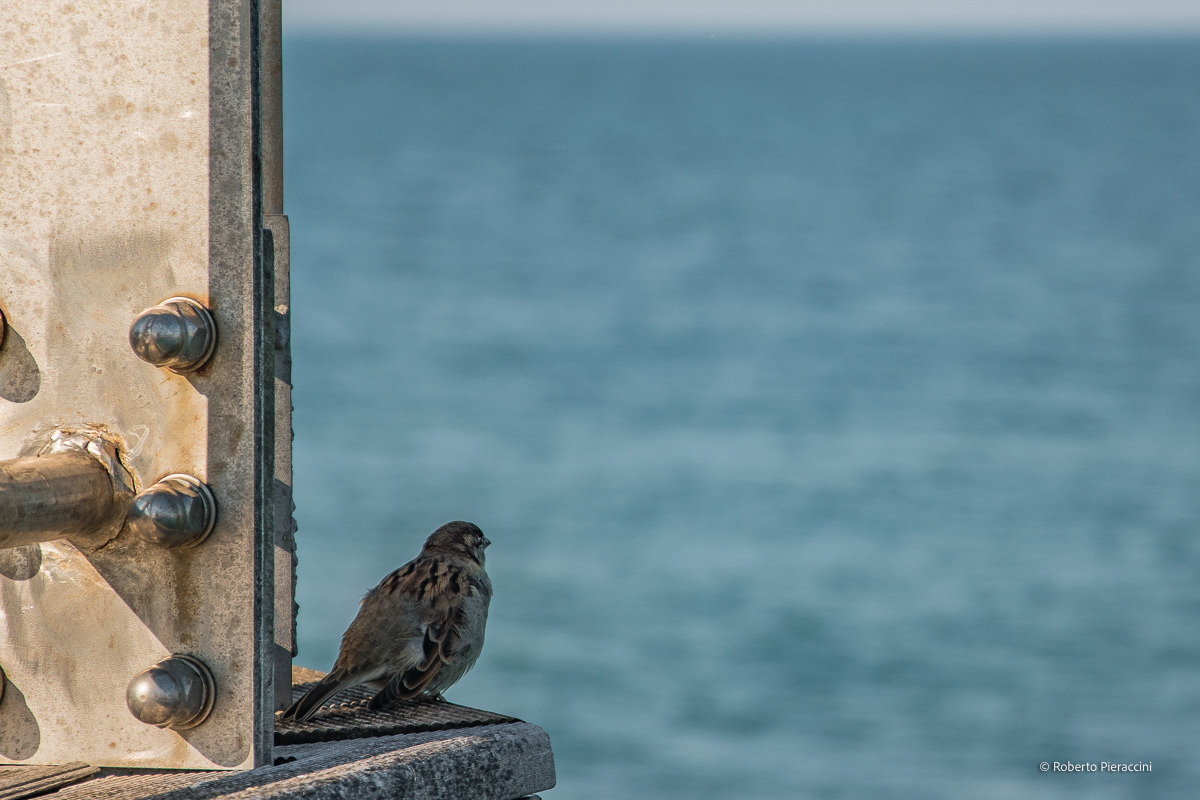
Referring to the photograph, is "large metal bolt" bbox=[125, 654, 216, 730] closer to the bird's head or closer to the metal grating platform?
the metal grating platform

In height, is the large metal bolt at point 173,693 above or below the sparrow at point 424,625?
below

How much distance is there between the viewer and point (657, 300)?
42.9 meters

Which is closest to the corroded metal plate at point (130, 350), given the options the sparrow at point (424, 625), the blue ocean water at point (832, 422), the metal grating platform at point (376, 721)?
the metal grating platform at point (376, 721)

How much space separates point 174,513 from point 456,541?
246cm

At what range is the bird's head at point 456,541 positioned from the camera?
14.0 ft

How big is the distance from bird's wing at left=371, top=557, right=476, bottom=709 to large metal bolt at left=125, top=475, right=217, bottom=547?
178 cm

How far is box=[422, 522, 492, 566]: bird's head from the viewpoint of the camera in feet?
14.0

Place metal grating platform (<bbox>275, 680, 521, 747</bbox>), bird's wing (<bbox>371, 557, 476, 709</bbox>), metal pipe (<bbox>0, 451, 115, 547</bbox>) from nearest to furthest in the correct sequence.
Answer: metal pipe (<bbox>0, 451, 115, 547</bbox>) → metal grating platform (<bbox>275, 680, 521, 747</bbox>) → bird's wing (<bbox>371, 557, 476, 709</bbox>)

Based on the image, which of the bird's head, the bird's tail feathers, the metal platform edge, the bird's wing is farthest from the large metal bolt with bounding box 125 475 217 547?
the bird's head

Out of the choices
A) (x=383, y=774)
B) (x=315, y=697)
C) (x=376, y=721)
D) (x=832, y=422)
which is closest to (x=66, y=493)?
(x=383, y=774)

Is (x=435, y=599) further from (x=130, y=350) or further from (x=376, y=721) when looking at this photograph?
(x=130, y=350)

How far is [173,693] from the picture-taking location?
74.2 inches

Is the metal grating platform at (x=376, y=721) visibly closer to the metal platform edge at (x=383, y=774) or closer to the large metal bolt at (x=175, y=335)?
the metal platform edge at (x=383, y=774)

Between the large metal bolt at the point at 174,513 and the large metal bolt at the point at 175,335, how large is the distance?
147 mm
